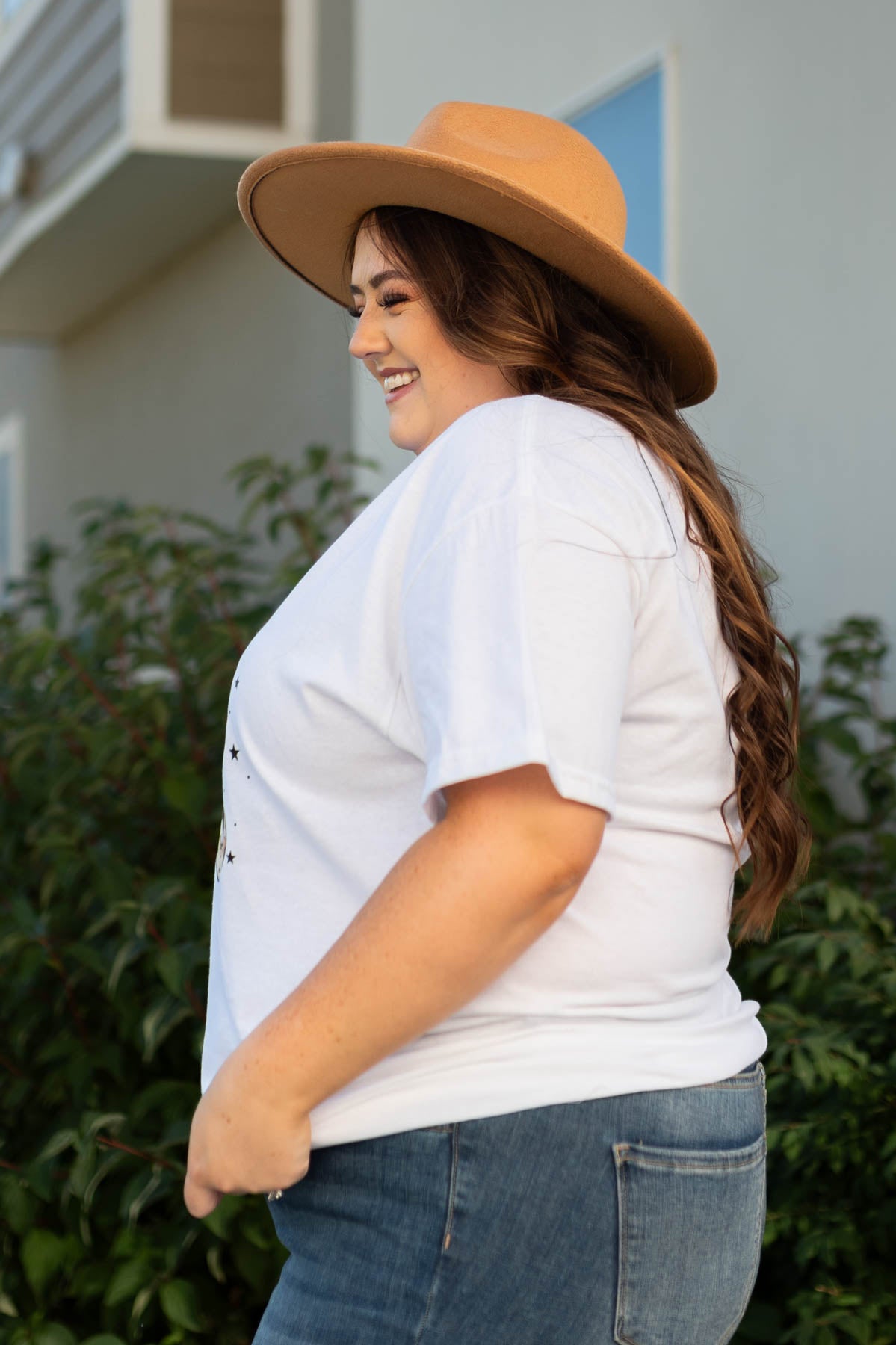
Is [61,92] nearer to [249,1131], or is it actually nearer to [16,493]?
[16,493]

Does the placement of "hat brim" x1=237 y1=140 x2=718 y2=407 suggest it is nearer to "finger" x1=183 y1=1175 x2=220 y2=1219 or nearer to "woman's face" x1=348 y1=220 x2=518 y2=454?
"woman's face" x1=348 y1=220 x2=518 y2=454

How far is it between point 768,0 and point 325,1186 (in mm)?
3529

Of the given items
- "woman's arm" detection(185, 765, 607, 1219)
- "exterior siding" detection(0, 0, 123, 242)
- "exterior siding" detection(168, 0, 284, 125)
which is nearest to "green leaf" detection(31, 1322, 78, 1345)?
"woman's arm" detection(185, 765, 607, 1219)

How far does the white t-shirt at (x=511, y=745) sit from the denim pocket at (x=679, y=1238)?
0.23ft

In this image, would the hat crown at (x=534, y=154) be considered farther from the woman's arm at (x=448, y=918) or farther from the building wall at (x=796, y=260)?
the building wall at (x=796, y=260)

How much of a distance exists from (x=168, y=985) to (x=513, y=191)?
1.52 meters

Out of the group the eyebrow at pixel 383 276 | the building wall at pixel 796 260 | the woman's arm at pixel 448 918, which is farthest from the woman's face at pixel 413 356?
the building wall at pixel 796 260

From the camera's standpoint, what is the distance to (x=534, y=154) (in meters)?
1.51

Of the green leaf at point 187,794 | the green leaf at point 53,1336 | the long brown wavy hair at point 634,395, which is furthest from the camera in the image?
the green leaf at point 187,794

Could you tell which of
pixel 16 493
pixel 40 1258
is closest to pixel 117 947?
pixel 40 1258

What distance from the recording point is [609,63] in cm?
451

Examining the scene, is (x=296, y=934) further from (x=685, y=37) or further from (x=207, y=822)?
(x=685, y=37)

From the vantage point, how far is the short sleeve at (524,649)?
1.08 meters

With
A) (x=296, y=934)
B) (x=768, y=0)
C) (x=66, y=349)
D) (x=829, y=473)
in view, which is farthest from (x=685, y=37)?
(x=66, y=349)
